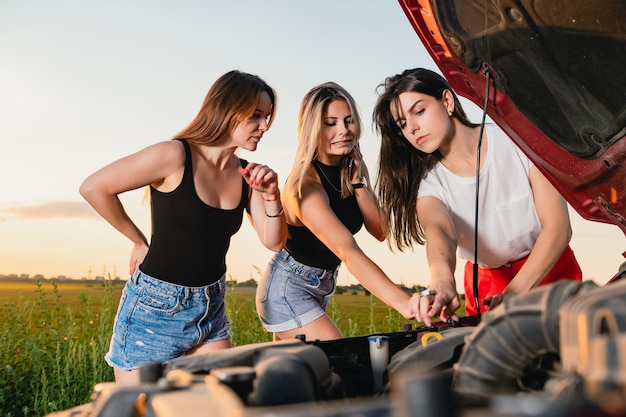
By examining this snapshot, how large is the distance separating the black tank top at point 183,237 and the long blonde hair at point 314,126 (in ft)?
1.84

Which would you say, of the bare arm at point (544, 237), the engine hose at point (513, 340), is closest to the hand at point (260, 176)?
the bare arm at point (544, 237)

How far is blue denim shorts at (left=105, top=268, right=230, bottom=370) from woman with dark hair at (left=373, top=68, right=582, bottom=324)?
975 mm

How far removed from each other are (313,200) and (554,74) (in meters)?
1.48

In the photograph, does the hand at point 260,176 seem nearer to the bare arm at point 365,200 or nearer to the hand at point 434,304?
the bare arm at point 365,200

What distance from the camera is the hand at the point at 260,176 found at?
2953 millimetres

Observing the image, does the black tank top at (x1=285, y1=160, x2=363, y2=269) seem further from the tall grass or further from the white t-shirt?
the tall grass

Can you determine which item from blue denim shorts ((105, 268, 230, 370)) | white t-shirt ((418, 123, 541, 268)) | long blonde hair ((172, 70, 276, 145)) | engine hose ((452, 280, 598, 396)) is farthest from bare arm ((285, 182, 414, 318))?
engine hose ((452, 280, 598, 396))

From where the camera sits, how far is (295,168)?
354cm

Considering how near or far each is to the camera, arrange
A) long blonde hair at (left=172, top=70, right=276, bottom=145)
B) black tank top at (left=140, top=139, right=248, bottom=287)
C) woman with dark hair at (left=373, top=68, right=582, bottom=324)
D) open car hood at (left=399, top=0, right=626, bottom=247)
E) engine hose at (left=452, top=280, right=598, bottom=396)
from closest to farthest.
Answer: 1. engine hose at (left=452, top=280, right=598, bottom=396)
2. open car hood at (left=399, top=0, right=626, bottom=247)
3. woman with dark hair at (left=373, top=68, right=582, bottom=324)
4. black tank top at (left=140, top=139, right=248, bottom=287)
5. long blonde hair at (left=172, top=70, right=276, bottom=145)

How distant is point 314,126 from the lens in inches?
139

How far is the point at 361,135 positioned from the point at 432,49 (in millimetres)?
1375

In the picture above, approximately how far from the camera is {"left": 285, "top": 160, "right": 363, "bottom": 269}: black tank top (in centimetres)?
356

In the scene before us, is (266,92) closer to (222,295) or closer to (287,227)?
(287,227)

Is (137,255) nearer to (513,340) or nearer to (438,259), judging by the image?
(438,259)
